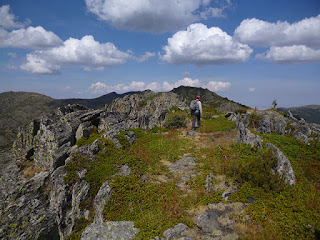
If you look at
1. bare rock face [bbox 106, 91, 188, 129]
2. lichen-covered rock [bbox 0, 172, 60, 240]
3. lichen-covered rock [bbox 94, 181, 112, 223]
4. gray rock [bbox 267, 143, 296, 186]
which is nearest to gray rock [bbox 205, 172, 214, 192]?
gray rock [bbox 267, 143, 296, 186]

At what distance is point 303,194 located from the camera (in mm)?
9227

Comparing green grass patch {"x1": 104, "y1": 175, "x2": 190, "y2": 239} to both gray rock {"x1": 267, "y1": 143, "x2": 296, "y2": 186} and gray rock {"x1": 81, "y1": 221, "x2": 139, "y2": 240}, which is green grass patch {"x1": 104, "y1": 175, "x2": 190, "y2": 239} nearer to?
gray rock {"x1": 81, "y1": 221, "x2": 139, "y2": 240}

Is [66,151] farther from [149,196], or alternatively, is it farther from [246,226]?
[246,226]

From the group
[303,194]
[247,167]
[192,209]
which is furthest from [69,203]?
[303,194]

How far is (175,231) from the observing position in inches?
291

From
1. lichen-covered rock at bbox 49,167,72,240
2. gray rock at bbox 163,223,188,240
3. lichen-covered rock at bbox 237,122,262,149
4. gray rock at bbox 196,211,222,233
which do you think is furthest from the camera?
lichen-covered rock at bbox 237,122,262,149

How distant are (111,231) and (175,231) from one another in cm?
296

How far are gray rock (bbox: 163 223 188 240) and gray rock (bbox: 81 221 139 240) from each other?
148cm

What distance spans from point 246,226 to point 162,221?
3730 mm

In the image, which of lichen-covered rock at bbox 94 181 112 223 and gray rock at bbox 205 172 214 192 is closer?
lichen-covered rock at bbox 94 181 112 223

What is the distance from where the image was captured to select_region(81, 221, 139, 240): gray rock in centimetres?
751

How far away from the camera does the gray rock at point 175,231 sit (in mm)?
7168

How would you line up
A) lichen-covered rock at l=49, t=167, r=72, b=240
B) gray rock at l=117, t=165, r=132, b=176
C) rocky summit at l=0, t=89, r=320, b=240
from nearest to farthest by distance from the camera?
rocky summit at l=0, t=89, r=320, b=240, lichen-covered rock at l=49, t=167, r=72, b=240, gray rock at l=117, t=165, r=132, b=176

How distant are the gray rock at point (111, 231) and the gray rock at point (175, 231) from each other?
1477 millimetres
